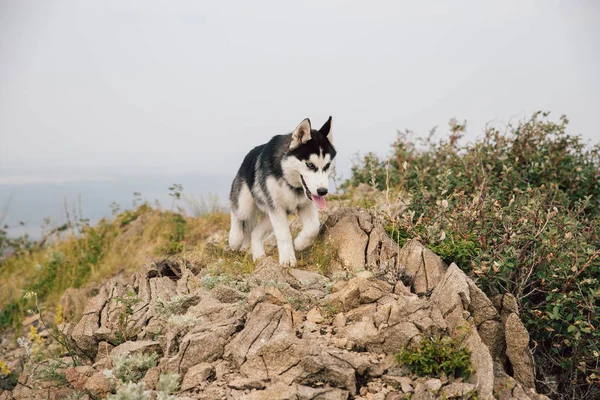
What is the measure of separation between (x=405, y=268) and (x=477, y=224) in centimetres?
128

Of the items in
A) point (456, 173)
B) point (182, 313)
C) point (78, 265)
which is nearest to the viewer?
point (182, 313)

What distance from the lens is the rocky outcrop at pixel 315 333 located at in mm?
4430

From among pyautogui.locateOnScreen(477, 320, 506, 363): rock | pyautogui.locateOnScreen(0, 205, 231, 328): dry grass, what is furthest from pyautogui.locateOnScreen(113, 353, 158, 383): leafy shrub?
pyautogui.locateOnScreen(0, 205, 231, 328): dry grass

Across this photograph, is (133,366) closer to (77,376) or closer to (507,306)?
(77,376)

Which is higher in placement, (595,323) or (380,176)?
(380,176)

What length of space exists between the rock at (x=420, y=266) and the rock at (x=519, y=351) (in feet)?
3.23

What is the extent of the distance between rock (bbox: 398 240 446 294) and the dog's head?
122cm

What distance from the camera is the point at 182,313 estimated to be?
5.89 metres

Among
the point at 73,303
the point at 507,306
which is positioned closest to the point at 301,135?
the point at 507,306

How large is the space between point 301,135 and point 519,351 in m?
3.55

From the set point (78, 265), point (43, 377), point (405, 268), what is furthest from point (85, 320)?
point (78, 265)

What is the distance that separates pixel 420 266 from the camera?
6285mm

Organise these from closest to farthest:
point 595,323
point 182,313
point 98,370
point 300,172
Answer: point 98,370 < point 182,313 < point 595,323 < point 300,172

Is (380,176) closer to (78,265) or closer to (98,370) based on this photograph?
(78,265)
